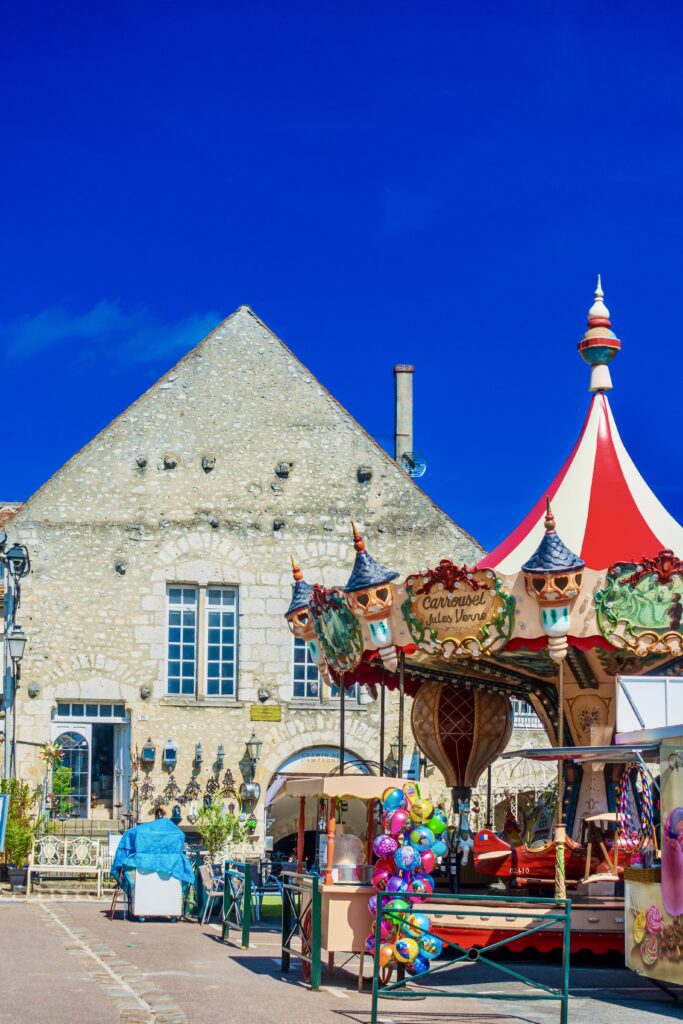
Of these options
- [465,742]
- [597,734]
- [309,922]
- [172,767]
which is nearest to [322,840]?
[309,922]

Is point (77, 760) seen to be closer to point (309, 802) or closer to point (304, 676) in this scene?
point (304, 676)

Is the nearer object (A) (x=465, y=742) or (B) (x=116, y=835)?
(A) (x=465, y=742)

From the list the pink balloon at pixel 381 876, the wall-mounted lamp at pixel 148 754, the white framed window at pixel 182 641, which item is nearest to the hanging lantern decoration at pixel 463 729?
the wall-mounted lamp at pixel 148 754

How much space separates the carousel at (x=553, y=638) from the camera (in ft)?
45.5

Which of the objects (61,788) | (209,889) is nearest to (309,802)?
(61,788)

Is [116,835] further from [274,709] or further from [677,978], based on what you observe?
[677,978]

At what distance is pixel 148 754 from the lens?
2370 cm

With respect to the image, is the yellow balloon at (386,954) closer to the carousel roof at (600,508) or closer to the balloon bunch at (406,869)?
the balloon bunch at (406,869)

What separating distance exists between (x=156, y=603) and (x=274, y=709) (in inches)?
105

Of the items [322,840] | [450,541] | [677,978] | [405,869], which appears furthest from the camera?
[450,541]

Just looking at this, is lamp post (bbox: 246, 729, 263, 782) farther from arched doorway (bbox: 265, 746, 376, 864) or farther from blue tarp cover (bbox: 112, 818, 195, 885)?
blue tarp cover (bbox: 112, 818, 195, 885)

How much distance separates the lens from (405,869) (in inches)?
448

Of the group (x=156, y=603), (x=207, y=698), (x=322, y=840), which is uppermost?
(x=156, y=603)

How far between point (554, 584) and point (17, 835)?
10458mm
